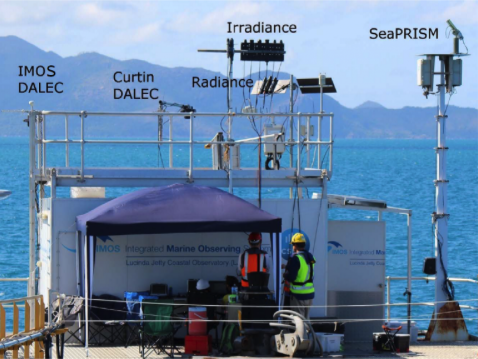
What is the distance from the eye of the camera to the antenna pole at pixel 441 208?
16266mm

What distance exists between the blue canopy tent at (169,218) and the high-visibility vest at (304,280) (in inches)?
12.3

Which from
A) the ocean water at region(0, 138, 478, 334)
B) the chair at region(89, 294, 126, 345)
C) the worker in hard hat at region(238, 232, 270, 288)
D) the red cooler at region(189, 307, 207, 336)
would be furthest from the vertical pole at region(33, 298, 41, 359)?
the ocean water at region(0, 138, 478, 334)

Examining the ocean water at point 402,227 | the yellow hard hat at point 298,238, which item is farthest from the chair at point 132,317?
the ocean water at point 402,227

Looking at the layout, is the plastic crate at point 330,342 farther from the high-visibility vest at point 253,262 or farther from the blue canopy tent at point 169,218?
the high-visibility vest at point 253,262

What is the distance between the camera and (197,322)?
14023mm

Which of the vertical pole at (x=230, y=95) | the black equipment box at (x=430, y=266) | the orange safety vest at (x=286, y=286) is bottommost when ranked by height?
the orange safety vest at (x=286, y=286)

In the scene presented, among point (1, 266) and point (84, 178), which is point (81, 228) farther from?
point (1, 266)

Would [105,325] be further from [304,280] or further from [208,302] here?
[304,280]

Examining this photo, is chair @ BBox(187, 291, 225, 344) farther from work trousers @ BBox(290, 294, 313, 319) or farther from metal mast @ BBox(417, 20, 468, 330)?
metal mast @ BBox(417, 20, 468, 330)

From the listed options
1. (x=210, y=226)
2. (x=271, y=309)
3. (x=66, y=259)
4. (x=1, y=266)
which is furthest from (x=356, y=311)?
(x=1, y=266)

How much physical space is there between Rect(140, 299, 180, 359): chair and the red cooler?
0.27 m

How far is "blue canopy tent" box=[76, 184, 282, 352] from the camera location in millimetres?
13859

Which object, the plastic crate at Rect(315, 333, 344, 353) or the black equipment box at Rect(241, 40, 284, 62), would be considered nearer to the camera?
the plastic crate at Rect(315, 333, 344, 353)

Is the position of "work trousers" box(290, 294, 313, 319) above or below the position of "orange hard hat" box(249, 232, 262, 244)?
below
